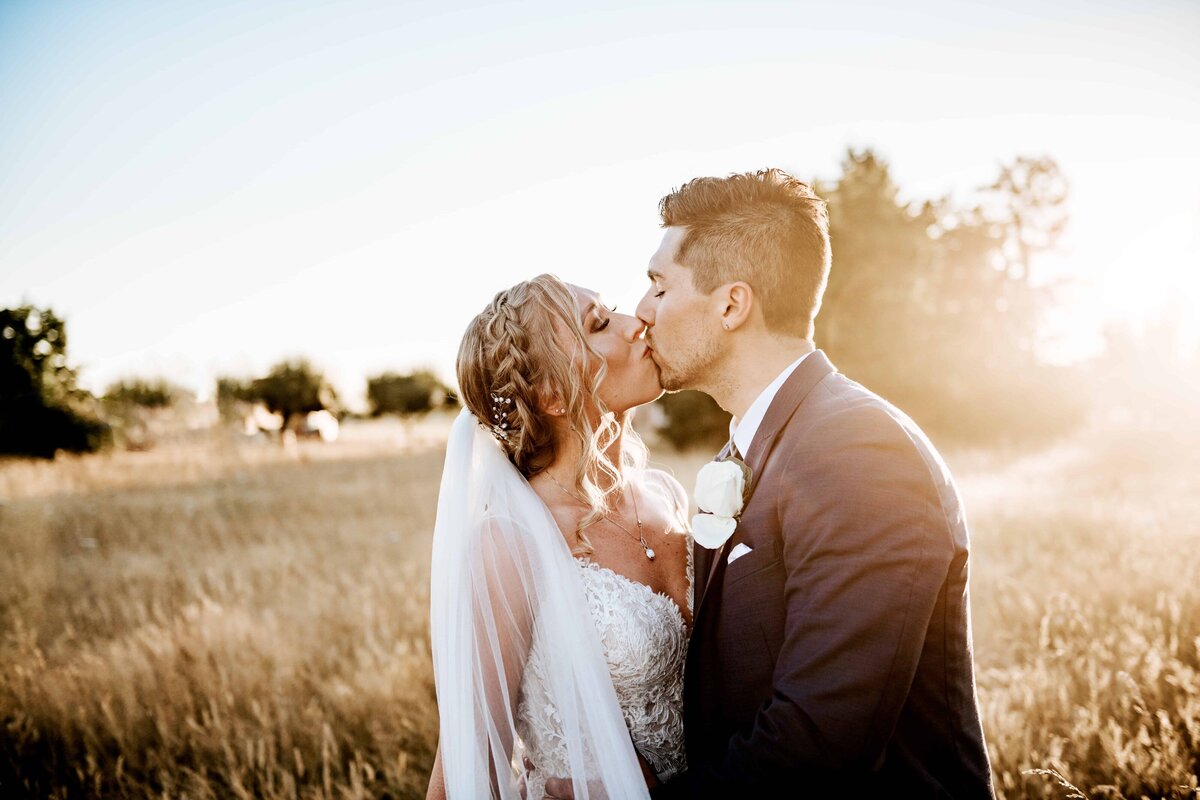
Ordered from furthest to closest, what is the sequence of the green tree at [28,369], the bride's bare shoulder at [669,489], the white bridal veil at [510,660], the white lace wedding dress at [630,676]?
the green tree at [28,369] < the bride's bare shoulder at [669,489] < the white lace wedding dress at [630,676] < the white bridal veil at [510,660]

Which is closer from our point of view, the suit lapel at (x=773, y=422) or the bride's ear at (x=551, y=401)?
the suit lapel at (x=773, y=422)

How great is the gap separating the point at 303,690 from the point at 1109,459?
610 inches

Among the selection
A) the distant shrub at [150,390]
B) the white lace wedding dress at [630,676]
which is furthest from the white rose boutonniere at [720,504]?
the distant shrub at [150,390]

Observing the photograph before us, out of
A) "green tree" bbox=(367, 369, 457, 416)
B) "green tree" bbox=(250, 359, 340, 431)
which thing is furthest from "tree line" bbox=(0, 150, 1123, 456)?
"green tree" bbox=(367, 369, 457, 416)

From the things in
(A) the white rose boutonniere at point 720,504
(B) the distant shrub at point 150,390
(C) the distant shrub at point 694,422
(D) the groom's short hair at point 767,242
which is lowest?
(C) the distant shrub at point 694,422

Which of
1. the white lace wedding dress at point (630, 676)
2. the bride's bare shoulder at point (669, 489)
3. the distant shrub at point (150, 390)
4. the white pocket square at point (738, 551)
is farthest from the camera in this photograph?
the distant shrub at point (150, 390)

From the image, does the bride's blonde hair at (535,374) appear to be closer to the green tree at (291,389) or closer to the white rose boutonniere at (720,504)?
the white rose boutonniere at (720,504)

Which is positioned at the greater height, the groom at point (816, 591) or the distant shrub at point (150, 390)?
the distant shrub at point (150, 390)

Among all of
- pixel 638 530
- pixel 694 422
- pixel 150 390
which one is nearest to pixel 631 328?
pixel 638 530

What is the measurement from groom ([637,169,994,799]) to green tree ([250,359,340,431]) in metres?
44.0

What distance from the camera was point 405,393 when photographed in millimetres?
51406

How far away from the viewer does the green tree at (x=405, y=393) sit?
167ft

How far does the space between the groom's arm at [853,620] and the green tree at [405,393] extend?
49222 mm

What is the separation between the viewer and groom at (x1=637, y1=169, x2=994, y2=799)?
1793mm
